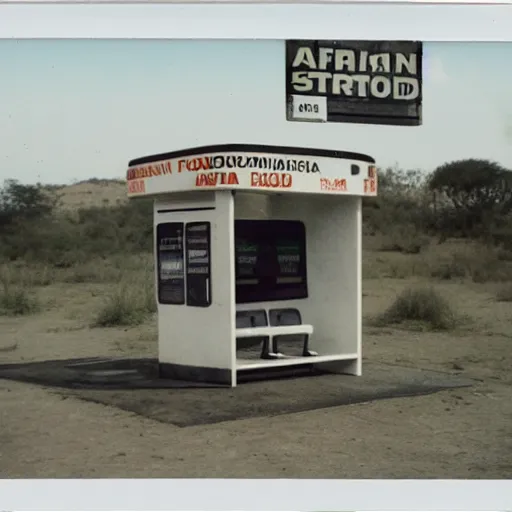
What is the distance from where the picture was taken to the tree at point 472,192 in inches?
274

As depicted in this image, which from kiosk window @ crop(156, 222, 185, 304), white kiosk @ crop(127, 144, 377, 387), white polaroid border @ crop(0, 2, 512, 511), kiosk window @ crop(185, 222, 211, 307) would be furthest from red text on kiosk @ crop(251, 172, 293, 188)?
white polaroid border @ crop(0, 2, 512, 511)

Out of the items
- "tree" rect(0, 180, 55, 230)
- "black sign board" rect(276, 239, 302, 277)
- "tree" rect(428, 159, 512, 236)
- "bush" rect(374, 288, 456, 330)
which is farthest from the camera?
"black sign board" rect(276, 239, 302, 277)

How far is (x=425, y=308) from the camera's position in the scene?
7.86 meters

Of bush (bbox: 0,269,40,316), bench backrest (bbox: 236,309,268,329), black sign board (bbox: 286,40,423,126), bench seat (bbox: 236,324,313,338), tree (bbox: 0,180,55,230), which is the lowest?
bench seat (bbox: 236,324,313,338)

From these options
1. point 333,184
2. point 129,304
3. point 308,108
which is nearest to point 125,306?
point 129,304

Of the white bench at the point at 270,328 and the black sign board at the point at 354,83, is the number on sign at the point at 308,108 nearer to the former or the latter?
the black sign board at the point at 354,83

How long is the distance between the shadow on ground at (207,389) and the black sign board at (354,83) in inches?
72.7

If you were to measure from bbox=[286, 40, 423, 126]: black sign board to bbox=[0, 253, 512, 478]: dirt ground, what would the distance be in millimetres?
1701

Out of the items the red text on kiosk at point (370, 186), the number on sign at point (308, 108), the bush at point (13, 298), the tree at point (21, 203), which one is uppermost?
the number on sign at point (308, 108)

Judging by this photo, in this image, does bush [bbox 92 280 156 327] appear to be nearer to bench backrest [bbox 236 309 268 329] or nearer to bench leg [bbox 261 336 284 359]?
bench backrest [bbox 236 309 268 329]

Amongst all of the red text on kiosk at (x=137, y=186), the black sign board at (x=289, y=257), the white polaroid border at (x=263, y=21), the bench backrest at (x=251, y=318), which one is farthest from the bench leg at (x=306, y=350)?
the white polaroid border at (x=263, y=21)

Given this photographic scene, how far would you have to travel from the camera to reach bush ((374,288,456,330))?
7812mm

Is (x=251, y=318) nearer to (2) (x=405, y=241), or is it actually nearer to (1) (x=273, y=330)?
(1) (x=273, y=330)

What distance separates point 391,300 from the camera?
8.02 m
